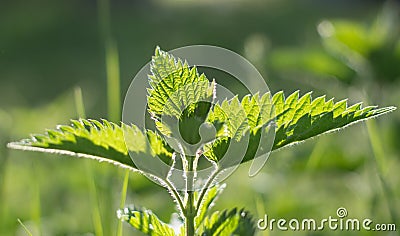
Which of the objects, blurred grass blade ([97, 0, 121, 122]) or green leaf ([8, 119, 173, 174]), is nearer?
green leaf ([8, 119, 173, 174])

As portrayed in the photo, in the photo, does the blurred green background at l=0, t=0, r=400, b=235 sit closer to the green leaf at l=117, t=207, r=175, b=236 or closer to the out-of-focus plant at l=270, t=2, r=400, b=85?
the out-of-focus plant at l=270, t=2, r=400, b=85

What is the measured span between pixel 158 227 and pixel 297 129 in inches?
4.7

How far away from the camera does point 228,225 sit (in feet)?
1.73

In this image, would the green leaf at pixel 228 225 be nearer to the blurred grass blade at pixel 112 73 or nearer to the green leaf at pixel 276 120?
the green leaf at pixel 276 120

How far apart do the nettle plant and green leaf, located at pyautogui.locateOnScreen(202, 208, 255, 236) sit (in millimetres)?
37

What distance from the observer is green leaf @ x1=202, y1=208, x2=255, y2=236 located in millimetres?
521

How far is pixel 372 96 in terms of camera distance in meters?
1.19

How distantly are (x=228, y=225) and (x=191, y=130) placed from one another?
0.10m

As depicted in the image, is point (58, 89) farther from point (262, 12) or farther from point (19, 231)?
point (19, 231)

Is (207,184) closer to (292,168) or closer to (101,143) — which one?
(101,143)
